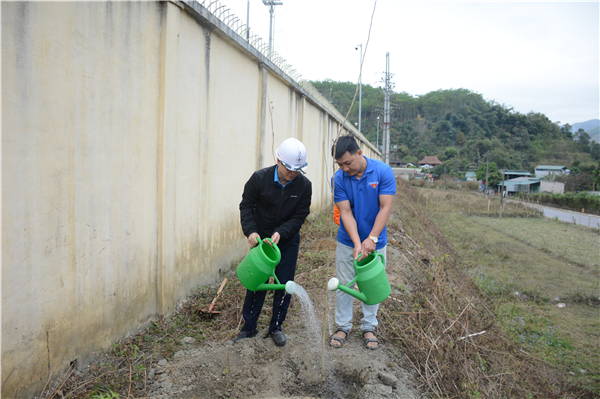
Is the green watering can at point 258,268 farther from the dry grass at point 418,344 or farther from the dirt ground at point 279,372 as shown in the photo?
the dirt ground at point 279,372

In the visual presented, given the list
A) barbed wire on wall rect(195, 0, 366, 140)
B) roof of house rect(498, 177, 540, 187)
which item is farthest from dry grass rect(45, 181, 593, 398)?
roof of house rect(498, 177, 540, 187)

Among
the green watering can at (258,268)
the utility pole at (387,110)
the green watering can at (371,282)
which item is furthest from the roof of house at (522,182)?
the green watering can at (258,268)

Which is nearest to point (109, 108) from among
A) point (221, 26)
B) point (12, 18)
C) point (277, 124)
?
point (12, 18)

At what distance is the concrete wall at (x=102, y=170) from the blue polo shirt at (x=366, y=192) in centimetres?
34

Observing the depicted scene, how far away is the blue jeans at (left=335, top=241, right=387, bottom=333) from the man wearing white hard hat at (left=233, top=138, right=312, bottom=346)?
38 centimetres

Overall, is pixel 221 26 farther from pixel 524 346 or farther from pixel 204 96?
pixel 524 346

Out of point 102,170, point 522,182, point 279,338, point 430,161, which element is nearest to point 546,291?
point 279,338

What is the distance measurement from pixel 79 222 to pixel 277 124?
14.1 feet

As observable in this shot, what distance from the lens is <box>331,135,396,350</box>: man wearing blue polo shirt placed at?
8.16ft

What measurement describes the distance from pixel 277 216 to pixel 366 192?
680 mm

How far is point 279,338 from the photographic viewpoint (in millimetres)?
2703

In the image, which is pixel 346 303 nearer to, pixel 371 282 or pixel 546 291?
pixel 371 282

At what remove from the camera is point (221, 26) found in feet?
12.5

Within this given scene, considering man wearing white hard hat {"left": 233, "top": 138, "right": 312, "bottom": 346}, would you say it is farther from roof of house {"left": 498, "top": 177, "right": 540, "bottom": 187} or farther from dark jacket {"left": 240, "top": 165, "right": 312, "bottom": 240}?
roof of house {"left": 498, "top": 177, "right": 540, "bottom": 187}
